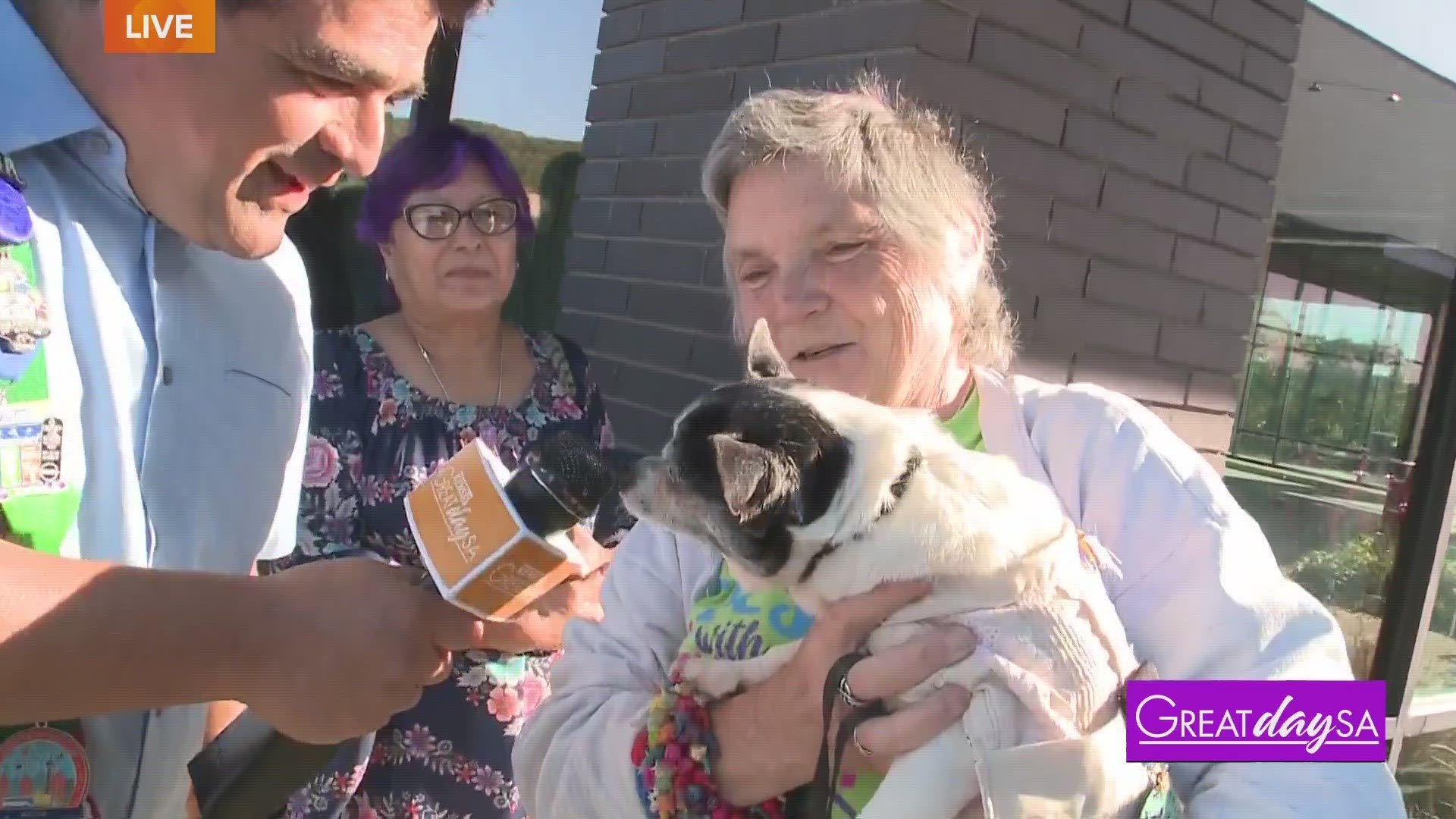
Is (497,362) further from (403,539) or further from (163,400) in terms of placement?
(163,400)

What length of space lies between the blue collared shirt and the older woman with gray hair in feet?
1.87

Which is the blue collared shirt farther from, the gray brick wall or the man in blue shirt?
the gray brick wall

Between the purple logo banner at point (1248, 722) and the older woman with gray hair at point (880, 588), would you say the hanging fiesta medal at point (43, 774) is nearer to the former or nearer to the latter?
the older woman with gray hair at point (880, 588)

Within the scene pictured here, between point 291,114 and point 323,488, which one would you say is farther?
point 323,488

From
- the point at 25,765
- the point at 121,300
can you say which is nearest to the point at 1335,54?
the point at 121,300

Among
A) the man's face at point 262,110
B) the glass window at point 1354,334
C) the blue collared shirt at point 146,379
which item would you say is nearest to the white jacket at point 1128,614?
the blue collared shirt at point 146,379

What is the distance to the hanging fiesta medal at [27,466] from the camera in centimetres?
107

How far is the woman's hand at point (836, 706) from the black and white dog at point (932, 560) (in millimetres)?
20

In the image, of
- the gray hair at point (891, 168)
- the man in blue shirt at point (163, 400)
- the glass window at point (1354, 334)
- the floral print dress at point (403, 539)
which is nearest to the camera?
the man in blue shirt at point (163, 400)

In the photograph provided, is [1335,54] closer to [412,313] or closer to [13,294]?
[412,313]

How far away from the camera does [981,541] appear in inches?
50.3

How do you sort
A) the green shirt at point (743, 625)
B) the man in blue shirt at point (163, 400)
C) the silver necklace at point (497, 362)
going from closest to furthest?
the man in blue shirt at point (163, 400), the green shirt at point (743, 625), the silver necklace at point (497, 362)

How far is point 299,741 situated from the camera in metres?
1.26

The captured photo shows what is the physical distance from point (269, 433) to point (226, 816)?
590 mm
